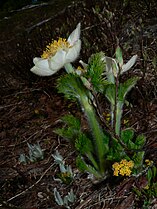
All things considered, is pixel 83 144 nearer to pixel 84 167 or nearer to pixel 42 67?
pixel 84 167

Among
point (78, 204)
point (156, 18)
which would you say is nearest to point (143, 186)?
point (78, 204)

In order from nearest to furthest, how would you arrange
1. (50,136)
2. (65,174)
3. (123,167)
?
(123,167), (65,174), (50,136)

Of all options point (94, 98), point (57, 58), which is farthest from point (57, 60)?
point (94, 98)

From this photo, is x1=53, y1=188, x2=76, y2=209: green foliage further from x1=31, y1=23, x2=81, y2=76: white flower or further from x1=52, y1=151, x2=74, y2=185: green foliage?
x1=31, y1=23, x2=81, y2=76: white flower

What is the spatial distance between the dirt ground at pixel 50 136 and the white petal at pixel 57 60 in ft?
1.93

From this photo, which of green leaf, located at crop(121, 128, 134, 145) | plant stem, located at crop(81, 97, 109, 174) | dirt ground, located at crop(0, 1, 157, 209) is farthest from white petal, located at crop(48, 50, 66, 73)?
dirt ground, located at crop(0, 1, 157, 209)

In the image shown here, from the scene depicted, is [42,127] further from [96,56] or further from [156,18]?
[156,18]

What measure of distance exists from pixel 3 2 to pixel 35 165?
6.99 metres

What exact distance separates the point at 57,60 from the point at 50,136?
1.11m

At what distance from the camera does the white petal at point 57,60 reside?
184 cm

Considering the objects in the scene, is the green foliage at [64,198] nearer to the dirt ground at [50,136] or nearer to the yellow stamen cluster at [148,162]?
the dirt ground at [50,136]

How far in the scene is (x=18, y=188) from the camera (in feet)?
7.93

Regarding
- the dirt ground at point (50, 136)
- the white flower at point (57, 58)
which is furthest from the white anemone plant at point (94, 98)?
the dirt ground at point (50, 136)

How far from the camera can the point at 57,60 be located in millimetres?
1855
